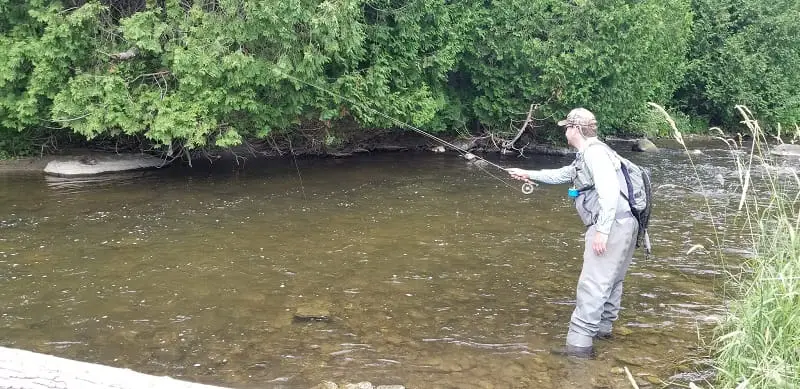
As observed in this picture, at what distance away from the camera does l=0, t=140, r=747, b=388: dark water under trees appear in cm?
544

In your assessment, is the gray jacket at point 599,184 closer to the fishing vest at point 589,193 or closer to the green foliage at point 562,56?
the fishing vest at point 589,193

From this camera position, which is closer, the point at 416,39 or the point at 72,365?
the point at 72,365

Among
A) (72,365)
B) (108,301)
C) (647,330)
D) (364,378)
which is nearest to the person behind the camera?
(72,365)

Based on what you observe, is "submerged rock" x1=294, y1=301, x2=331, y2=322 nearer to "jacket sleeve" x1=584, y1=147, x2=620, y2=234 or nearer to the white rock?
the white rock

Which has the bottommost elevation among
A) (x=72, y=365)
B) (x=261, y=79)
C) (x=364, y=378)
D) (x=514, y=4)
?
(x=364, y=378)

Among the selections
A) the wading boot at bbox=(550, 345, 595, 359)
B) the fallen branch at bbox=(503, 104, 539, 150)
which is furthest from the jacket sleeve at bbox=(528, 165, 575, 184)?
the fallen branch at bbox=(503, 104, 539, 150)

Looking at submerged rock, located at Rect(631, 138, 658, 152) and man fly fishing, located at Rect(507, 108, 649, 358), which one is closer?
man fly fishing, located at Rect(507, 108, 649, 358)

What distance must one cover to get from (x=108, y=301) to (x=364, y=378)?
3.16 metres

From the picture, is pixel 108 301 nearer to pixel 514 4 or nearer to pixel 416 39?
pixel 416 39

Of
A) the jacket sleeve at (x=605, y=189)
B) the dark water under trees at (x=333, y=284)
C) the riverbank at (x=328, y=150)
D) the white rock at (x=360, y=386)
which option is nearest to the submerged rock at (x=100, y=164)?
the riverbank at (x=328, y=150)

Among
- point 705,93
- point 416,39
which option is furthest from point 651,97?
point 416,39

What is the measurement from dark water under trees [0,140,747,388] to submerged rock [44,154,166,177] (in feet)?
3.47

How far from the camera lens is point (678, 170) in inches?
628

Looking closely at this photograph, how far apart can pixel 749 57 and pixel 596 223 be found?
24219mm
